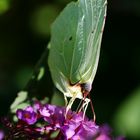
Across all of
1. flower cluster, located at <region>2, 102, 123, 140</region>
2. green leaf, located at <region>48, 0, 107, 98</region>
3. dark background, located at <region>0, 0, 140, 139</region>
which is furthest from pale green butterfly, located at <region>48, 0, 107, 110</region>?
dark background, located at <region>0, 0, 140, 139</region>

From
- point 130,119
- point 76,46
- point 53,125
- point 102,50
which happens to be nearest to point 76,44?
point 76,46

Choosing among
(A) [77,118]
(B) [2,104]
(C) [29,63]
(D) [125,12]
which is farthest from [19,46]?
(A) [77,118]

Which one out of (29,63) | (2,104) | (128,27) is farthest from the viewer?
(128,27)

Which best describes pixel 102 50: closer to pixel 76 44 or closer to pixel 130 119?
pixel 130 119

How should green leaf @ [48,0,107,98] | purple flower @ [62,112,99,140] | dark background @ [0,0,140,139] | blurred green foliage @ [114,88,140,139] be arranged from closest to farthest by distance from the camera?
purple flower @ [62,112,99,140]
green leaf @ [48,0,107,98]
blurred green foliage @ [114,88,140,139]
dark background @ [0,0,140,139]

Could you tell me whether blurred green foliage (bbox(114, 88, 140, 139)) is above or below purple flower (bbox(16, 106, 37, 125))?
below

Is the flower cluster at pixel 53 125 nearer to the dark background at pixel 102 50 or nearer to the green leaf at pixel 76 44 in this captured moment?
the green leaf at pixel 76 44

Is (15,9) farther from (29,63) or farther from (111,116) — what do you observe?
(111,116)

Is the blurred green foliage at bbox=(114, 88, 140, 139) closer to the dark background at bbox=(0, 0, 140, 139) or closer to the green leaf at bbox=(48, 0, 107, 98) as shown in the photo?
the dark background at bbox=(0, 0, 140, 139)
